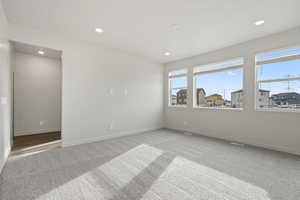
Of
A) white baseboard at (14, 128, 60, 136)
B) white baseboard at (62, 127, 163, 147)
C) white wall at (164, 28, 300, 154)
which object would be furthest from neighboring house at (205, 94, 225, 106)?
white baseboard at (14, 128, 60, 136)

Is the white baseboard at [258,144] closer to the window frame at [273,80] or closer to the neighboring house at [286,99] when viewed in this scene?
the window frame at [273,80]

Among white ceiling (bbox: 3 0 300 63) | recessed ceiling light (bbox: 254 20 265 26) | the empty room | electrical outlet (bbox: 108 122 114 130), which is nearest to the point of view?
the empty room

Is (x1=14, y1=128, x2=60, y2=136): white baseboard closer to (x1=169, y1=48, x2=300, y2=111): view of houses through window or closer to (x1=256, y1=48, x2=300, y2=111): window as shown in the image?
(x1=169, y1=48, x2=300, y2=111): view of houses through window

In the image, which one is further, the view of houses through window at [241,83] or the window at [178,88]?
the window at [178,88]

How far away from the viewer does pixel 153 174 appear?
7.16 feet

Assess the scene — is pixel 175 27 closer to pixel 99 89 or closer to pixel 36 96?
pixel 99 89

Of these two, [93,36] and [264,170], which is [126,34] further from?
[264,170]

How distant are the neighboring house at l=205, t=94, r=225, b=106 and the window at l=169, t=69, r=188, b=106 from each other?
31.1 inches

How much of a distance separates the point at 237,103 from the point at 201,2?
2875 millimetres

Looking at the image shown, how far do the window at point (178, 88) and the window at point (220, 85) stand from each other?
449mm

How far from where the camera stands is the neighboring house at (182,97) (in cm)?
516

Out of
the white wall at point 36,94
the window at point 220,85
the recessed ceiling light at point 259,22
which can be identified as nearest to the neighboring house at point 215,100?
the window at point 220,85

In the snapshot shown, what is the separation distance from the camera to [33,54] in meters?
4.41

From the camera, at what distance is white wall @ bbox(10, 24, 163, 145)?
3.44 metres
